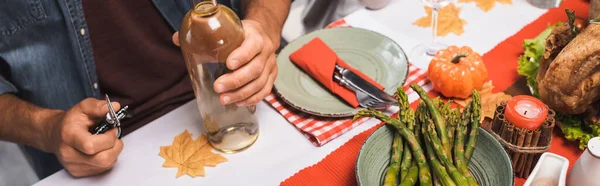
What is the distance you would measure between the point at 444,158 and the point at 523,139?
163 millimetres

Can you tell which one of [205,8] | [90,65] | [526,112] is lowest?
[90,65]

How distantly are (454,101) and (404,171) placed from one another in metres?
0.34

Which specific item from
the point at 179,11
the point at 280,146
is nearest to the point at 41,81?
the point at 179,11

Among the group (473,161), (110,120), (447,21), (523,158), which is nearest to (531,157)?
(523,158)

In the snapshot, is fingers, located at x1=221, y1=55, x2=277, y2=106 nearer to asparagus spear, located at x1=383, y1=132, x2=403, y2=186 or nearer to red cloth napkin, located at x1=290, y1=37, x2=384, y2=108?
red cloth napkin, located at x1=290, y1=37, x2=384, y2=108

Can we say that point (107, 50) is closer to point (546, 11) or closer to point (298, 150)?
point (298, 150)

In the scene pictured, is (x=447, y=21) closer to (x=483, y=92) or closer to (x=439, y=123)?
(x=483, y=92)

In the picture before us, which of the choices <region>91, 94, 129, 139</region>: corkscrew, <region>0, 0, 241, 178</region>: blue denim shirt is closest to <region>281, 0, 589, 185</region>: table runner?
<region>91, 94, 129, 139</region>: corkscrew

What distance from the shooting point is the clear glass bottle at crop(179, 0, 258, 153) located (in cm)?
83

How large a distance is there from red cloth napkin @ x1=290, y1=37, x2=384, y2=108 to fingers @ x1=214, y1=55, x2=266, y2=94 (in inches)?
8.3

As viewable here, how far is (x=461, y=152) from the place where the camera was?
2.91 ft

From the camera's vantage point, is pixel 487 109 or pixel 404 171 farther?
pixel 487 109

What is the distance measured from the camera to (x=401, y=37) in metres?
1.42

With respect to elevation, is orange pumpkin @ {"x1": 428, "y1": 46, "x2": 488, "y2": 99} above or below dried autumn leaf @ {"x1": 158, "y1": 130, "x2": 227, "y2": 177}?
above
